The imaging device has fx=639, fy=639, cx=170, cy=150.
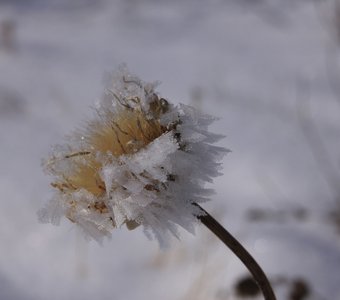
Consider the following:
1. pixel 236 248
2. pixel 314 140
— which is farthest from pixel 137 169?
pixel 314 140

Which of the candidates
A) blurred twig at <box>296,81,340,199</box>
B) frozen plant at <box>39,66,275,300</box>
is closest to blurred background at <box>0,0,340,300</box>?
blurred twig at <box>296,81,340,199</box>

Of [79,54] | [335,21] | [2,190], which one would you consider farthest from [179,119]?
[79,54]

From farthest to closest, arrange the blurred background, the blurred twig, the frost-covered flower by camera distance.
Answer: the blurred twig < the blurred background < the frost-covered flower

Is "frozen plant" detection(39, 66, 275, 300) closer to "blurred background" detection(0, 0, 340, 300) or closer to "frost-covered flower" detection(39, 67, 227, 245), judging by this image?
"frost-covered flower" detection(39, 67, 227, 245)

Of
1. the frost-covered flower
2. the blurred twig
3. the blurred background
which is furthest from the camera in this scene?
the blurred twig

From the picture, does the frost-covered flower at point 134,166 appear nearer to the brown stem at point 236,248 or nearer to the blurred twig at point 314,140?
the brown stem at point 236,248

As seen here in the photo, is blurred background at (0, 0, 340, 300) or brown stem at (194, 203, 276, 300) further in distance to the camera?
blurred background at (0, 0, 340, 300)

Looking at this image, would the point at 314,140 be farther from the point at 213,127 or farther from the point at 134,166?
the point at 134,166
